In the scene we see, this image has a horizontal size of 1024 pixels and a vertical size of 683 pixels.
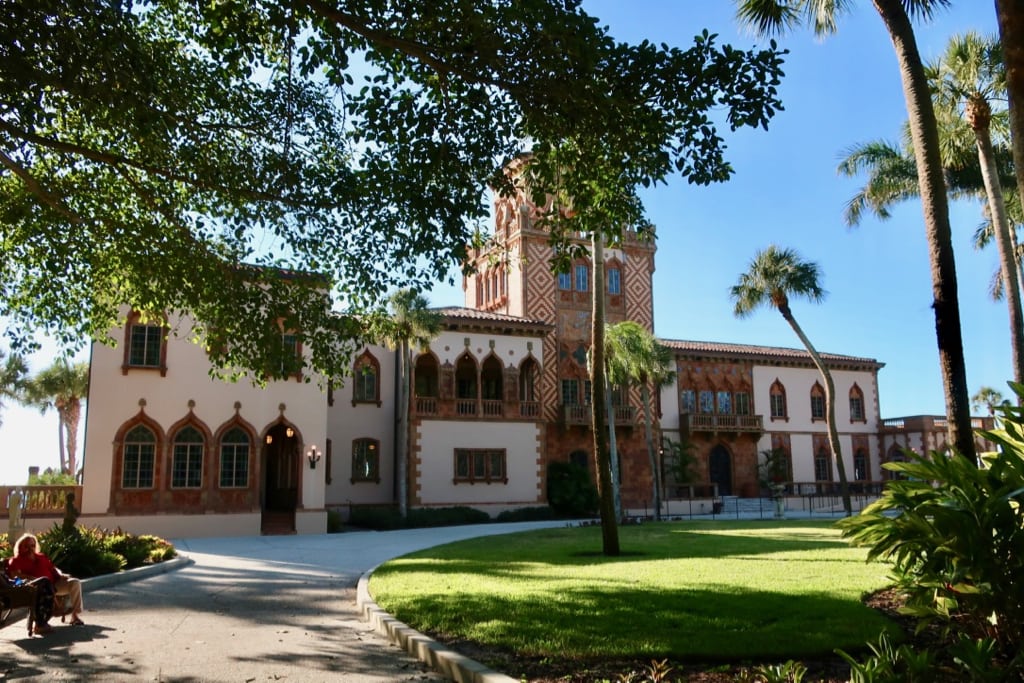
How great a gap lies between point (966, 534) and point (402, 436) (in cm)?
2801

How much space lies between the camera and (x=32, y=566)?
9289mm

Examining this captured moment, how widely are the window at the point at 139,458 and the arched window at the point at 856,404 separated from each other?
3828 cm

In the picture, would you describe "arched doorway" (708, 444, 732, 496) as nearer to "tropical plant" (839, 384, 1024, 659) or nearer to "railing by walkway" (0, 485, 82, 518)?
"railing by walkway" (0, 485, 82, 518)

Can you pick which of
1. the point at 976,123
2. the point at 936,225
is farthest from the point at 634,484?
the point at 936,225

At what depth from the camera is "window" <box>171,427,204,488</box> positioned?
25.7 meters

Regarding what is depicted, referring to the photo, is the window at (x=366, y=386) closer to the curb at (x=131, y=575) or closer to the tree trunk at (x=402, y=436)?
the tree trunk at (x=402, y=436)

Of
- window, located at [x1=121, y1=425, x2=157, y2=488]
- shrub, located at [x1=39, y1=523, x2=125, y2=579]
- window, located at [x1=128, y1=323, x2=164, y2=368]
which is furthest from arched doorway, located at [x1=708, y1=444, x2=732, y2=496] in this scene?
shrub, located at [x1=39, y1=523, x2=125, y2=579]

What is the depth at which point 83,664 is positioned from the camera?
7.50 meters

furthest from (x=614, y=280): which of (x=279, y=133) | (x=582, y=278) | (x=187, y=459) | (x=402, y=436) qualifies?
(x=279, y=133)

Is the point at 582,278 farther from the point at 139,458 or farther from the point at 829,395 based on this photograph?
the point at 139,458

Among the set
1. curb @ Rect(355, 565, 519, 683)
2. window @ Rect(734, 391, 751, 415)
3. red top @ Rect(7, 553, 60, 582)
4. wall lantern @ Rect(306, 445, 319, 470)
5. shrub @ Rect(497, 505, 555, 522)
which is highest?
window @ Rect(734, 391, 751, 415)

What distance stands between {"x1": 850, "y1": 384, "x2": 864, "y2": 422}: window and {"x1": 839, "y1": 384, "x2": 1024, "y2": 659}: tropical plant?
43.7 m

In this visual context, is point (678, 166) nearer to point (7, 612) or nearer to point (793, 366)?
point (7, 612)

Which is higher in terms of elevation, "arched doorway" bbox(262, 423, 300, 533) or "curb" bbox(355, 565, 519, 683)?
"arched doorway" bbox(262, 423, 300, 533)
